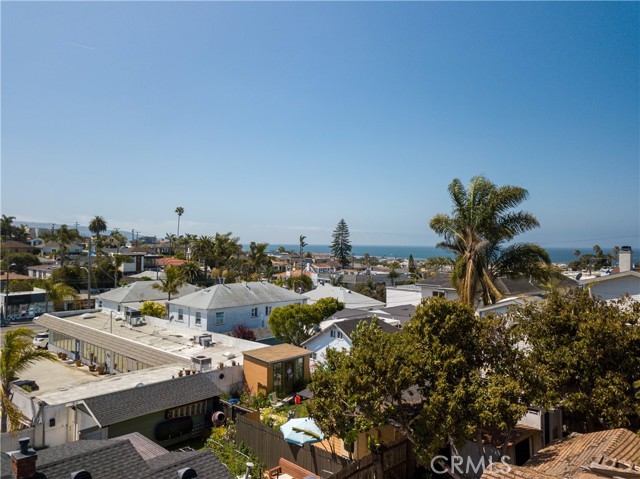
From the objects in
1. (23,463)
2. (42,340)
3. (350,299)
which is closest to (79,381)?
(23,463)

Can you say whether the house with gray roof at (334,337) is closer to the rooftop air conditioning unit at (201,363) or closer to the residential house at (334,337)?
the residential house at (334,337)

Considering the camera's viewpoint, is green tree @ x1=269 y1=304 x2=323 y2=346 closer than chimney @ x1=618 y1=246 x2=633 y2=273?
No

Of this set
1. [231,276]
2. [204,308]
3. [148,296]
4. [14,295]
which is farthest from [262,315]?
[14,295]

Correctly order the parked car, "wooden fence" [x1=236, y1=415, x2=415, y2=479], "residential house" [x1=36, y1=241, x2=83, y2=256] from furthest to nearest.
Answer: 1. "residential house" [x1=36, y1=241, x2=83, y2=256]
2. the parked car
3. "wooden fence" [x1=236, y1=415, x2=415, y2=479]

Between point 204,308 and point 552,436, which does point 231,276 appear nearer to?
point 204,308

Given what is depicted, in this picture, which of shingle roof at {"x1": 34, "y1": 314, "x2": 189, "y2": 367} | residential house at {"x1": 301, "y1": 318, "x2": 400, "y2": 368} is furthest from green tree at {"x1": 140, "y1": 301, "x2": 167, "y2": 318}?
residential house at {"x1": 301, "y1": 318, "x2": 400, "y2": 368}

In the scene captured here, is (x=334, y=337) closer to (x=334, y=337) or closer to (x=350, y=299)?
(x=334, y=337)

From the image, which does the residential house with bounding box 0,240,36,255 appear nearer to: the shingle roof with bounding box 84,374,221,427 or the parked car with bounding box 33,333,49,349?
the parked car with bounding box 33,333,49,349

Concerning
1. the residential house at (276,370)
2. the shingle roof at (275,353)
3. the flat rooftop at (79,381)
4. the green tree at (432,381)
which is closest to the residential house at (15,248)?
the flat rooftop at (79,381)
